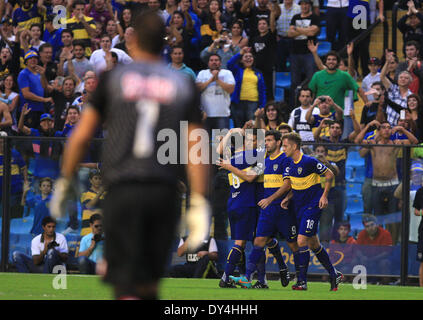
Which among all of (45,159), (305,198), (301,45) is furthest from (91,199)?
(301,45)

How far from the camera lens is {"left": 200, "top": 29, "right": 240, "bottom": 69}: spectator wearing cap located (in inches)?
672

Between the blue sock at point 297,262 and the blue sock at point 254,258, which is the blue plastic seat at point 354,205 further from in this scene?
the blue sock at point 254,258

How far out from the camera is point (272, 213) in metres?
13.3

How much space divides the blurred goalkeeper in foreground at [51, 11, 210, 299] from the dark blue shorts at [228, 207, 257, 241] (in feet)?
28.4

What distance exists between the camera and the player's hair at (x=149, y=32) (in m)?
5.00

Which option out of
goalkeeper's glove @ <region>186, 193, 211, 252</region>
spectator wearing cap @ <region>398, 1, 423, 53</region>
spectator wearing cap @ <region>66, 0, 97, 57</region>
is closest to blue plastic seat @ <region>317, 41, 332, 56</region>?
spectator wearing cap @ <region>398, 1, 423, 53</region>

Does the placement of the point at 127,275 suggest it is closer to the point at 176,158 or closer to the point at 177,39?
→ the point at 176,158

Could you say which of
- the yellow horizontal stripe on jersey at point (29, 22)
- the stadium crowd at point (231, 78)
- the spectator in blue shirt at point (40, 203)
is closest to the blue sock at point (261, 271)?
the stadium crowd at point (231, 78)

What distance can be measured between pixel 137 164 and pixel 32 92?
12.3 metres

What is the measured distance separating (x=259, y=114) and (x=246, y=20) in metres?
3.35

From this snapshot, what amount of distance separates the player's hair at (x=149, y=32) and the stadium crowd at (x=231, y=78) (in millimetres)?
8831

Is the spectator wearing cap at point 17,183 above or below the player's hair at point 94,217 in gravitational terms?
above
